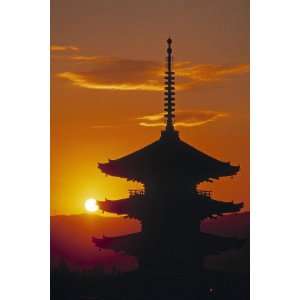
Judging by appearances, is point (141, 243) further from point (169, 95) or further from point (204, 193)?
point (169, 95)

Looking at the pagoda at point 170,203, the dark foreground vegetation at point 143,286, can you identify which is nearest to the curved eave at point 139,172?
the pagoda at point 170,203

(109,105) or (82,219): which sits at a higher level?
(109,105)

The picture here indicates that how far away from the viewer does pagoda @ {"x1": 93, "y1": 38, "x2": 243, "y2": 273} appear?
2783 millimetres

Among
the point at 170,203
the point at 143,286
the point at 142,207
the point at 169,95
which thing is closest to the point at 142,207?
the point at 142,207

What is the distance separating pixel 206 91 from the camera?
9.19 ft

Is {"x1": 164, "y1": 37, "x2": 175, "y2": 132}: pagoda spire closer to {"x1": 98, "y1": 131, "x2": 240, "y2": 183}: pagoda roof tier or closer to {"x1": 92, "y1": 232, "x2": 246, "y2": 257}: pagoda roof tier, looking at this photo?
{"x1": 98, "y1": 131, "x2": 240, "y2": 183}: pagoda roof tier

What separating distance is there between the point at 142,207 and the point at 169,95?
0.51 meters

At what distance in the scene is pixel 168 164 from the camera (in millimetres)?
2805

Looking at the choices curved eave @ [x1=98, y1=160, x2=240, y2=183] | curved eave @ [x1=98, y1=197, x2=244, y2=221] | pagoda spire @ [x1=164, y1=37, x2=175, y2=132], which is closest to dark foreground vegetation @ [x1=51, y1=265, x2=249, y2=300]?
curved eave @ [x1=98, y1=197, x2=244, y2=221]

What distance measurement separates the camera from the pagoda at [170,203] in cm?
278
